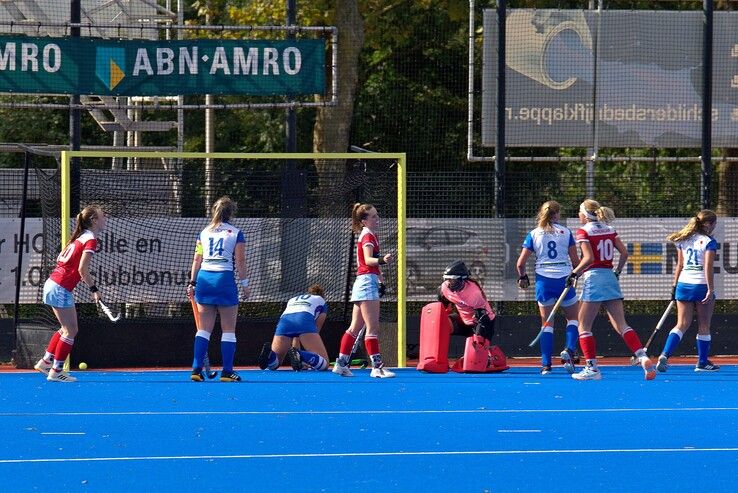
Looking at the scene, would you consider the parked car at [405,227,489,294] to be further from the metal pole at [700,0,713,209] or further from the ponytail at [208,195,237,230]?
the ponytail at [208,195,237,230]

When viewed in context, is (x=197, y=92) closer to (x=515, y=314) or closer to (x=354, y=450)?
(x=515, y=314)

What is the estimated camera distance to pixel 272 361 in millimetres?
15781

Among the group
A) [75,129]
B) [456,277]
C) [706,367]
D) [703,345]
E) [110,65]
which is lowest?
[706,367]

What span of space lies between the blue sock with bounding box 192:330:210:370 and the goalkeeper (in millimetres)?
2896

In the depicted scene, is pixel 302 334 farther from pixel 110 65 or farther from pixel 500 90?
pixel 500 90

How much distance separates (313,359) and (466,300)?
1771 millimetres

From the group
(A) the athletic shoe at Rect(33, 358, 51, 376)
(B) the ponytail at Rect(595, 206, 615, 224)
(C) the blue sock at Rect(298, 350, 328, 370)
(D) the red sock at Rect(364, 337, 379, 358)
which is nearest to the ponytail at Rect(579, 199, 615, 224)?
(B) the ponytail at Rect(595, 206, 615, 224)

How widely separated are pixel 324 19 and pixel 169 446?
1873 centimetres

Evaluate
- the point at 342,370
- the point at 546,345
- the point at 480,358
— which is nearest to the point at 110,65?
the point at 342,370

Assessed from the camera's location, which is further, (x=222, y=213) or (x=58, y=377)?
(x=58, y=377)

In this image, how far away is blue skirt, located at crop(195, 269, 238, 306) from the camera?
1391 centimetres

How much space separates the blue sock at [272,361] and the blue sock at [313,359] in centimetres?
30

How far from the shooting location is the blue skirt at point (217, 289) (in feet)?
45.6

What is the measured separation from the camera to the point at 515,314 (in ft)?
58.5
